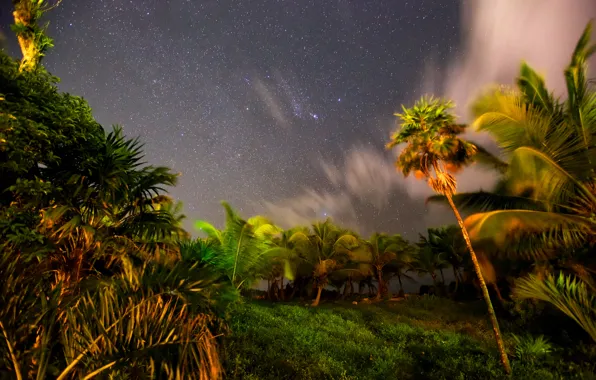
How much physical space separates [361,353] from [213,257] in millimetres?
5598

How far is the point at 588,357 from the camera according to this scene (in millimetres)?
9242

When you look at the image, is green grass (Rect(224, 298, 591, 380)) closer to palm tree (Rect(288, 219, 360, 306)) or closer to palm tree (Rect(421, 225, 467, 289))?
palm tree (Rect(288, 219, 360, 306))

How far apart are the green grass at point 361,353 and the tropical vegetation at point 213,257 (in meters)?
0.07

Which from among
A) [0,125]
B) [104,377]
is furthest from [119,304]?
[0,125]

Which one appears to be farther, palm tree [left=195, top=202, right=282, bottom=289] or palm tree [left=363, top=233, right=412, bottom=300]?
palm tree [left=363, top=233, right=412, bottom=300]

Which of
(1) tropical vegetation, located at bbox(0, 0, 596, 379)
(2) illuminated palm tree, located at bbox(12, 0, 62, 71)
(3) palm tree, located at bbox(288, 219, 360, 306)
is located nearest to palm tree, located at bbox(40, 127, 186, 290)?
(1) tropical vegetation, located at bbox(0, 0, 596, 379)

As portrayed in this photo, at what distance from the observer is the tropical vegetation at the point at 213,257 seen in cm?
329

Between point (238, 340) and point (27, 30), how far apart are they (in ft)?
29.8

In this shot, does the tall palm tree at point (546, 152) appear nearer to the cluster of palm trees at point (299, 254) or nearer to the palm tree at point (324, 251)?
the cluster of palm trees at point (299, 254)

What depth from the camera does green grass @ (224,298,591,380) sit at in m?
7.46

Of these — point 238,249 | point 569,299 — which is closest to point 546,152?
point 569,299

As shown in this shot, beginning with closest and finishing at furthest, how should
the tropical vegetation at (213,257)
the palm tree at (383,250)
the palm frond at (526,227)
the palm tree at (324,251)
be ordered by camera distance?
the tropical vegetation at (213,257)
the palm frond at (526,227)
the palm tree at (324,251)
the palm tree at (383,250)

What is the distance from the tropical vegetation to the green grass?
68 mm

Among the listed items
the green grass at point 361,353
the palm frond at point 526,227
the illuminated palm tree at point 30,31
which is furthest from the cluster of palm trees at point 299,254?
the palm frond at point 526,227
